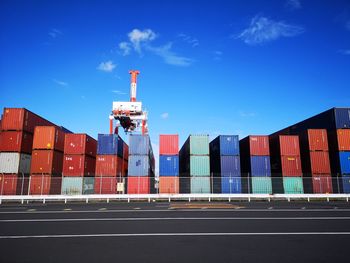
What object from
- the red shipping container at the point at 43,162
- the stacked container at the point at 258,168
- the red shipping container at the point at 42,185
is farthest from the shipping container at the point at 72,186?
the stacked container at the point at 258,168

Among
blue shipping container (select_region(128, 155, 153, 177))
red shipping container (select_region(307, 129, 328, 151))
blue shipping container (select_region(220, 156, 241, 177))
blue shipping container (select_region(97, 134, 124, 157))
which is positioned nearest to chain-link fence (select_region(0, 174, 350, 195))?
blue shipping container (select_region(220, 156, 241, 177))

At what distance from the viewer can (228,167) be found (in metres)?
27.5

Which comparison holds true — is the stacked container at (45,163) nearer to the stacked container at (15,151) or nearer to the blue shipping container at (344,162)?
the stacked container at (15,151)

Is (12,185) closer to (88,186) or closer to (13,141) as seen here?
(13,141)

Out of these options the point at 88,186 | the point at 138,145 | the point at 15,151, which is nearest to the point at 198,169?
the point at 138,145

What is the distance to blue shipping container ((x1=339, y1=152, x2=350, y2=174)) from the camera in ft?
89.1

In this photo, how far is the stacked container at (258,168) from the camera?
26875mm

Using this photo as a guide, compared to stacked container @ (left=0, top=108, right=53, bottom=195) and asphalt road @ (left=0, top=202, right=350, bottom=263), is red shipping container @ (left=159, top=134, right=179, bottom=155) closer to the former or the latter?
stacked container @ (left=0, top=108, right=53, bottom=195)

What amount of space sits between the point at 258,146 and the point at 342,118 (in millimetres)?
10608

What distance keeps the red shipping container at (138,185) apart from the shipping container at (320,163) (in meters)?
18.1

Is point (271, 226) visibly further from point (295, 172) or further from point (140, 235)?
point (295, 172)

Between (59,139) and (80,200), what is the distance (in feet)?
24.0

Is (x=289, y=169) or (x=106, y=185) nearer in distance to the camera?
(x=106, y=185)

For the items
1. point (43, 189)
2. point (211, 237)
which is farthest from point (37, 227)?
point (43, 189)
